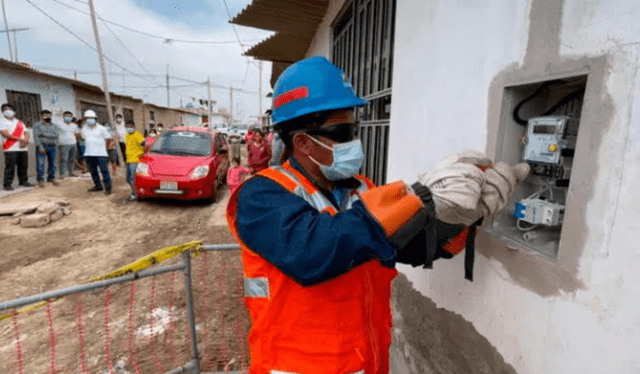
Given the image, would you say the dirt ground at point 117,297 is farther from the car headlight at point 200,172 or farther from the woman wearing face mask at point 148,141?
the woman wearing face mask at point 148,141

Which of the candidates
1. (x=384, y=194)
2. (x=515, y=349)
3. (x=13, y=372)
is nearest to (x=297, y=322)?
(x=384, y=194)

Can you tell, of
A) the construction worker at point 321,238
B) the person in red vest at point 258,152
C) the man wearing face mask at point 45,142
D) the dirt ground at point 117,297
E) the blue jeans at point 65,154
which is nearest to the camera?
the construction worker at point 321,238

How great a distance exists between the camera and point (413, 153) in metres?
2.25

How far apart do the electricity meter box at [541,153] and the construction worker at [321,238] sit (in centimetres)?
23

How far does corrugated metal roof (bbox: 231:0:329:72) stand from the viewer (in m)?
4.96

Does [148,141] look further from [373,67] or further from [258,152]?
[373,67]

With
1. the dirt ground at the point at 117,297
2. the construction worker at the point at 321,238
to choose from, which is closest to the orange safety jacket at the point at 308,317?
the construction worker at the point at 321,238

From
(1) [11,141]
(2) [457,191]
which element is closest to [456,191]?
(2) [457,191]

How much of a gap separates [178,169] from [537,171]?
6978mm

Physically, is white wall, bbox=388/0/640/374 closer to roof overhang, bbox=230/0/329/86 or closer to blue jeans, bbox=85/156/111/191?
roof overhang, bbox=230/0/329/86

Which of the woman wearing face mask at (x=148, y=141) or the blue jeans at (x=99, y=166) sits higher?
the woman wearing face mask at (x=148, y=141)

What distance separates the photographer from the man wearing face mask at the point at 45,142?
8.55 meters

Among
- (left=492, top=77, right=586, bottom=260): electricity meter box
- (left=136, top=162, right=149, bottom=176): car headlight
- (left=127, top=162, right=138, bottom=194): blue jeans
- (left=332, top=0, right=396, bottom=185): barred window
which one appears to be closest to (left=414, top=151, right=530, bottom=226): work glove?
(left=492, top=77, right=586, bottom=260): electricity meter box

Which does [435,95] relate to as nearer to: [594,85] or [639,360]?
[594,85]
